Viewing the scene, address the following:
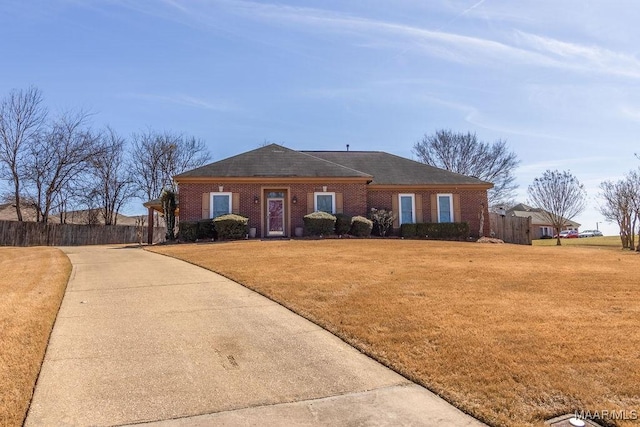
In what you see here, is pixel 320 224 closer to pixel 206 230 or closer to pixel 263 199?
pixel 263 199

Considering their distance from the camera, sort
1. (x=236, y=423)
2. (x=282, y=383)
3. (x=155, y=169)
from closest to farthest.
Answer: (x=236, y=423)
(x=282, y=383)
(x=155, y=169)

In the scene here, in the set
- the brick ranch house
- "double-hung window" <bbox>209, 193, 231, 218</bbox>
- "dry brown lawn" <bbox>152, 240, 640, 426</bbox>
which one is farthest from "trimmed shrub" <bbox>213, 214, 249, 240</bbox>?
"dry brown lawn" <bbox>152, 240, 640, 426</bbox>

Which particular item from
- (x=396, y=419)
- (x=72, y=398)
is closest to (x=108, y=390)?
(x=72, y=398)

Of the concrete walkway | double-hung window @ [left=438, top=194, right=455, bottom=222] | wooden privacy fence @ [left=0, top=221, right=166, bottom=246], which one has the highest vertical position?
double-hung window @ [left=438, top=194, right=455, bottom=222]

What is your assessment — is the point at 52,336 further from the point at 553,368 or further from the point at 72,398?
the point at 553,368

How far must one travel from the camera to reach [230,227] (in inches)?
738

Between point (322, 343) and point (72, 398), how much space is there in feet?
8.43

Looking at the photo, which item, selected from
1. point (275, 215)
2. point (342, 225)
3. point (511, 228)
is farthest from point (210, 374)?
point (511, 228)

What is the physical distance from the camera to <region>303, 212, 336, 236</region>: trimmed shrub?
19.0 metres

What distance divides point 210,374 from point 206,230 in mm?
15841

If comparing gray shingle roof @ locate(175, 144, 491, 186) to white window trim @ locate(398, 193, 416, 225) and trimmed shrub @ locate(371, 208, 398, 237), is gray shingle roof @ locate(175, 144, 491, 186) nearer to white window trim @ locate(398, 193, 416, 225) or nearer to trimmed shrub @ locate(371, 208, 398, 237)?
white window trim @ locate(398, 193, 416, 225)

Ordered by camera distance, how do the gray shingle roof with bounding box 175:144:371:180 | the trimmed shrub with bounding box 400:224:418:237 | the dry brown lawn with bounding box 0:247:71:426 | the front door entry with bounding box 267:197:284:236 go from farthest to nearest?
1. the front door entry with bounding box 267:197:284:236
2. the trimmed shrub with bounding box 400:224:418:237
3. the gray shingle roof with bounding box 175:144:371:180
4. the dry brown lawn with bounding box 0:247:71:426

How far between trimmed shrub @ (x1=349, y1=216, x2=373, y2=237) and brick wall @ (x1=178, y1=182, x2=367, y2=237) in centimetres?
126

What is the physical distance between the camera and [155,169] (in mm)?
38875
